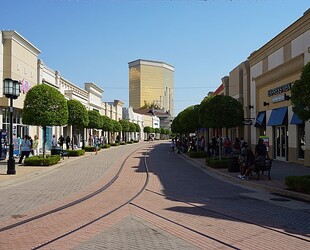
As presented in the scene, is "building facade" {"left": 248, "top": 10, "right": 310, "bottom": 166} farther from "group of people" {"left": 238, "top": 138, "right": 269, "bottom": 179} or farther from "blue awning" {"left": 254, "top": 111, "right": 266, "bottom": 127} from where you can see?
"group of people" {"left": 238, "top": 138, "right": 269, "bottom": 179}

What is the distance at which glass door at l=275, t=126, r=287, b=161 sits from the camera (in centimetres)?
2753

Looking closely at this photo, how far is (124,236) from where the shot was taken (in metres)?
7.70

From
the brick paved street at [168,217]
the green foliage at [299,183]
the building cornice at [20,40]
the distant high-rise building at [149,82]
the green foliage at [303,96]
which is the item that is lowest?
the brick paved street at [168,217]

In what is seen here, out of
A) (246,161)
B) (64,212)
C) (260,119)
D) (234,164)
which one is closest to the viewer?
(64,212)

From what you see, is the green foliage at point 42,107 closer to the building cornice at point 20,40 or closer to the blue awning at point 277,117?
the building cornice at point 20,40

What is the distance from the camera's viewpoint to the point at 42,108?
81.9 ft

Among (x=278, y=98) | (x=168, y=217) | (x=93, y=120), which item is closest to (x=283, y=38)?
(x=278, y=98)

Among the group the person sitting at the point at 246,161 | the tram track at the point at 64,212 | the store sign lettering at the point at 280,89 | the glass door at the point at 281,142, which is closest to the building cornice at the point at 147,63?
the store sign lettering at the point at 280,89

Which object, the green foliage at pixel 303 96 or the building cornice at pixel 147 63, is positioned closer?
the green foliage at pixel 303 96

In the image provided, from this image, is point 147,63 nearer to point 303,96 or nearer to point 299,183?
point 303,96

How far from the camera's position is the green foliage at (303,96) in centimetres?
1319

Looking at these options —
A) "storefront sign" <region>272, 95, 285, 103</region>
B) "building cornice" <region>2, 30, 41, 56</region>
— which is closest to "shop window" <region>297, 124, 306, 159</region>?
"storefront sign" <region>272, 95, 285, 103</region>

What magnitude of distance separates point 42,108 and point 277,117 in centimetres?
1545

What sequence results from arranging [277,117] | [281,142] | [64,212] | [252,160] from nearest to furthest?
[64,212] < [252,160] < [277,117] < [281,142]
